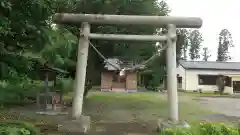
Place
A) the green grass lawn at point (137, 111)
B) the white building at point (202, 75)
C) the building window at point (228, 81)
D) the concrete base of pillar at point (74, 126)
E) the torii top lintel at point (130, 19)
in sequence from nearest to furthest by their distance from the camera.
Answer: the concrete base of pillar at point (74, 126) < the torii top lintel at point (130, 19) < the green grass lawn at point (137, 111) < the building window at point (228, 81) < the white building at point (202, 75)

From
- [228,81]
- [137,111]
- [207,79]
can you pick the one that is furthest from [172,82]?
[207,79]

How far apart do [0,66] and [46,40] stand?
99 cm

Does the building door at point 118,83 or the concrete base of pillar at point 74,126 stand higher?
the building door at point 118,83

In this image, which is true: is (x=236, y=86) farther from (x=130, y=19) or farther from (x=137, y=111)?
(x=130, y=19)

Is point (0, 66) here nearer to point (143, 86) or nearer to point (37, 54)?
point (37, 54)

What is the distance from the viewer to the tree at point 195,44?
67562 millimetres

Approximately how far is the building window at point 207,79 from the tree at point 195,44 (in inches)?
1276

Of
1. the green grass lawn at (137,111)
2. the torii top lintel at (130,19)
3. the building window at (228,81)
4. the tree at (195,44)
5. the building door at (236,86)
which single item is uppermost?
the tree at (195,44)

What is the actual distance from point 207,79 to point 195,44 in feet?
110

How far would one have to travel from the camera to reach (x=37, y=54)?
553 cm

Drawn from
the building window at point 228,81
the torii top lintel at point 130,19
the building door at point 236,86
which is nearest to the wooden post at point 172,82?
the torii top lintel at point 130,19

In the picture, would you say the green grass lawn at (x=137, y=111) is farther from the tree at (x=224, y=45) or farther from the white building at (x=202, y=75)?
the tree at (x=224, y=45)

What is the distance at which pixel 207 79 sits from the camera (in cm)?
3556

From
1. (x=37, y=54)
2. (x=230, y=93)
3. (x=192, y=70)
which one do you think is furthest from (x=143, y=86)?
(x=37, y=54)
